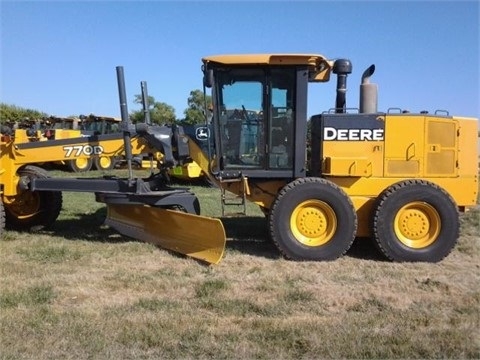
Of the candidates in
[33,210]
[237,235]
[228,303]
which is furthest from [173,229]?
[33,210]

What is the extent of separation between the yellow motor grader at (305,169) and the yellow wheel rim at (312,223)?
0.5 inches

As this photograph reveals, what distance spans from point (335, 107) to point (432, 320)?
3.49 meters

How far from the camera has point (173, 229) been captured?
7105mm

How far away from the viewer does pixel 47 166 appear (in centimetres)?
2208

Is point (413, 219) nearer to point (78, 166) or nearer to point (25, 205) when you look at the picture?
point (25, 205)

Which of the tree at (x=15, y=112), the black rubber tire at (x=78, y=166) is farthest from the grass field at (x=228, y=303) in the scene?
the tree at (x=15, y=112)

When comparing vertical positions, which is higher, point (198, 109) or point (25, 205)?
point (198, 109)

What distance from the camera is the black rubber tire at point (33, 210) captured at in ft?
26.5

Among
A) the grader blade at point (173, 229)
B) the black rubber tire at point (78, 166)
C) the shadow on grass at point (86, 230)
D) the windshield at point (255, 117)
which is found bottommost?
the black rubber tire at point (78, 166)

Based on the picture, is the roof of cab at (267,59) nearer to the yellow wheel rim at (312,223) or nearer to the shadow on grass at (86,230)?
the yellow wheel rim at (312,223)

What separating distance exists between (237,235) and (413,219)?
2.58 m

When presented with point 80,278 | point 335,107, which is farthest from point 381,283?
point 80,278

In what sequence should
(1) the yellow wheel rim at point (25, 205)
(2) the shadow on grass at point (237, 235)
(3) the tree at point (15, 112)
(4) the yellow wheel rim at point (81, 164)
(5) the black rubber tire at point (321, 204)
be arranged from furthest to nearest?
1. (3) the tree at point (15, 112)
2. (4) the yellow wheel rim at point (81, 164)
3. (1) the yellow wheel rim at point (25, 205)
4. (2) the shadow on grass at point (237, 235)
5. (5) the black rubber tire at point (321, 204)

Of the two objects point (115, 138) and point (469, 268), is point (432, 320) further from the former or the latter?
point (115, 138)
